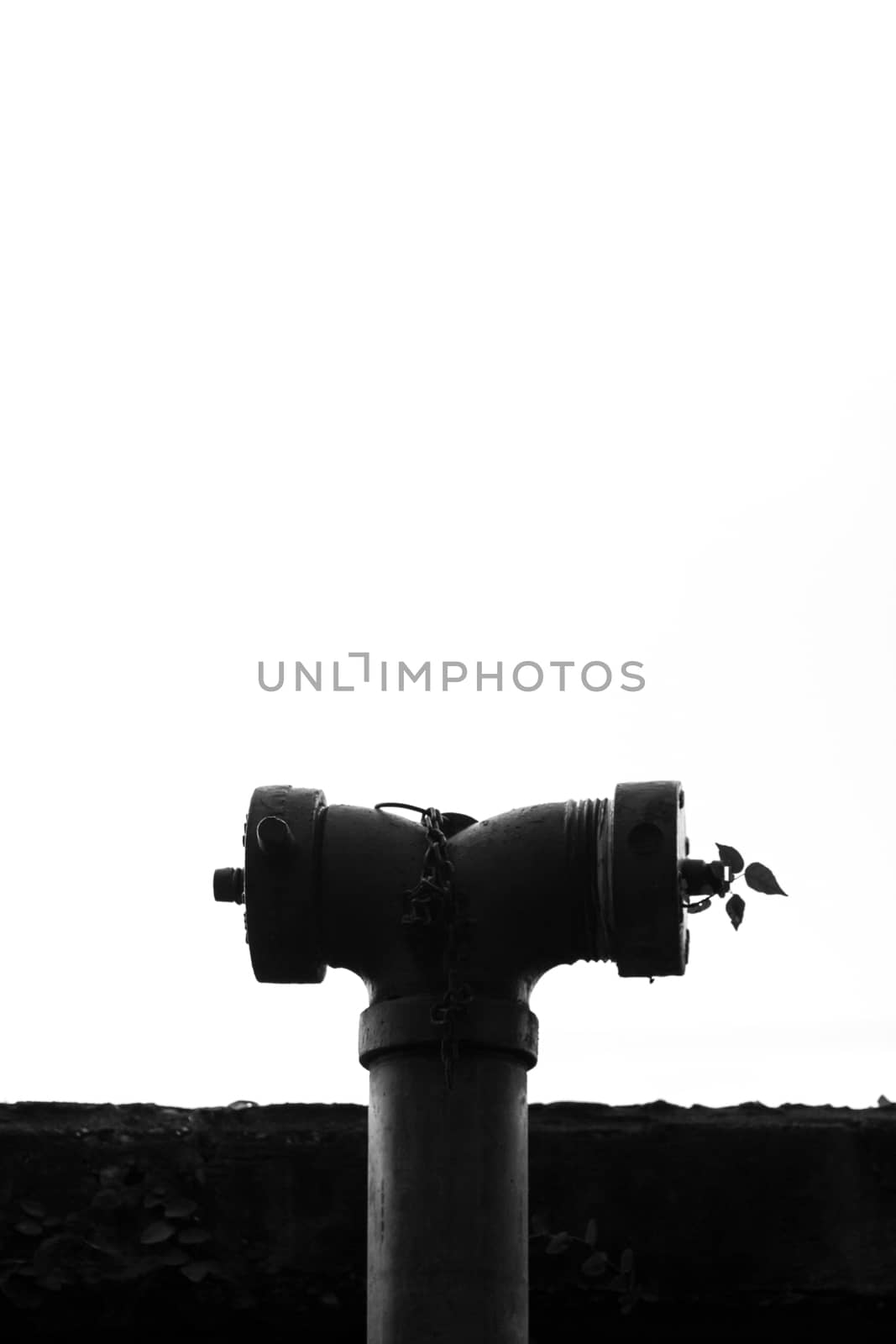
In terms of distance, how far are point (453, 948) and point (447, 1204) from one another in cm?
42

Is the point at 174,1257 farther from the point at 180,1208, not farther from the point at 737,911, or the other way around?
the point at 737,911

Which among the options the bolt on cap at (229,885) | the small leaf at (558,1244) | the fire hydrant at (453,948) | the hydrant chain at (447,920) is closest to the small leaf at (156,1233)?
the small leaf at (558,1244)

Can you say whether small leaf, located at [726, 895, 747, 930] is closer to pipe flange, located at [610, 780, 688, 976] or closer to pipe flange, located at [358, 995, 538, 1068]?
pipe flange, located at [610, 780, 688, 976]

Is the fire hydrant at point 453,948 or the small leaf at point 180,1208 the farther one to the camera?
the small leaf at point 180,1208

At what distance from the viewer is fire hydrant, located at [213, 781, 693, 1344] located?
3037mm

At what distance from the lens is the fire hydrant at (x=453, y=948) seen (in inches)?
120

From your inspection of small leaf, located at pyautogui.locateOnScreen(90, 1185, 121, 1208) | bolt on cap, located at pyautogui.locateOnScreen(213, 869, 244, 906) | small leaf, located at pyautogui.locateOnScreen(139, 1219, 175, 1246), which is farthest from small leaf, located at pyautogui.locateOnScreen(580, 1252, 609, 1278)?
bolt on cap, located at pyautogui.locateOnScreen(213, 869, 244, 906)

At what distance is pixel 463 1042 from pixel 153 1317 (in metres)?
1.25

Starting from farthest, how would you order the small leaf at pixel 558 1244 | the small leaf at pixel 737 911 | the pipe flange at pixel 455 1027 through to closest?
the small leaf at pixel 558 1244
the small leaf at pixel 737 911
the pipe flange at pixel 455 1027

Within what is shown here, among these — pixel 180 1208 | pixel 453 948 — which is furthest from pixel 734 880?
pixel 180 1208

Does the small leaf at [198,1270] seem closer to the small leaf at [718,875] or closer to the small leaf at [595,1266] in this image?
the small leaf at [595,1266]

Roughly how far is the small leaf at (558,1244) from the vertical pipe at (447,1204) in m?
0.75

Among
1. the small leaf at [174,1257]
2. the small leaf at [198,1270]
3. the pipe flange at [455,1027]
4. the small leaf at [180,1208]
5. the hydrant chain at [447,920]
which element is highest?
the hydrant chain at [447,920]

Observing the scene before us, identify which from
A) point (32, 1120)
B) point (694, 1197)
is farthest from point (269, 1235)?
point (694, 1197)
